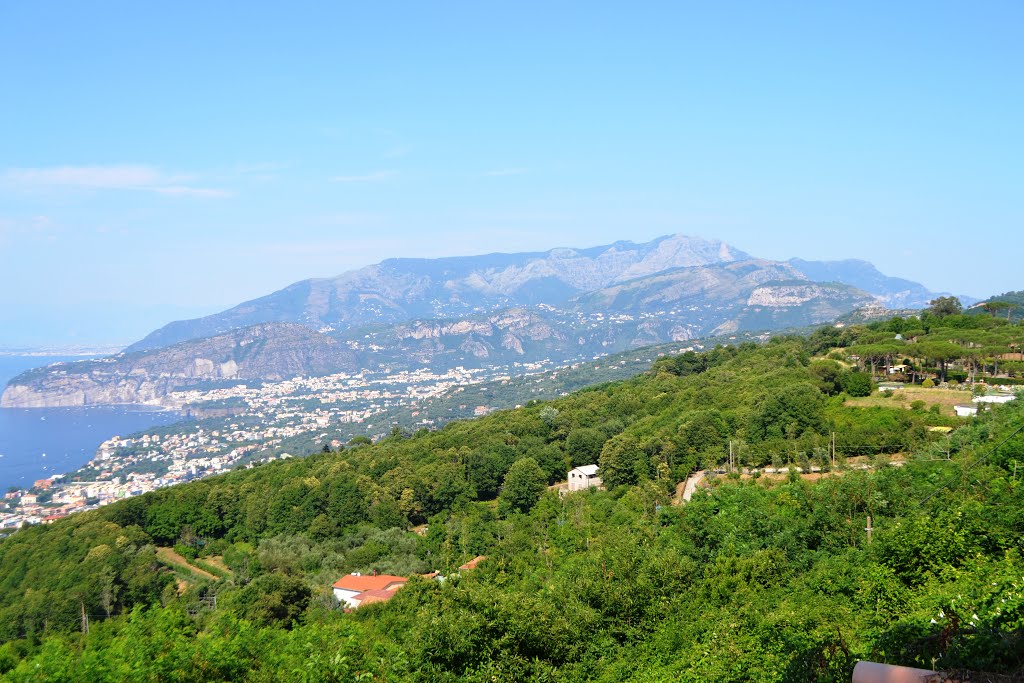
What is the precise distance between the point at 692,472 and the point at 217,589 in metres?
19.1

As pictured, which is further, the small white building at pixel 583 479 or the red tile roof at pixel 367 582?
the small white building at pixel 583 479

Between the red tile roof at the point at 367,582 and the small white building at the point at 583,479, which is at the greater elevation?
the small white building at the point at 583,479

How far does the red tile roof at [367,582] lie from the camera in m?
25.0

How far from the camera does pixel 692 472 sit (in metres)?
30.9

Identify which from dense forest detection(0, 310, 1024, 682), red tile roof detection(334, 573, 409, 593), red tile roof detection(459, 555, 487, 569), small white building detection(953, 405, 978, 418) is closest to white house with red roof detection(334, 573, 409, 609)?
red tile roof detection(334, 573, 409, 593)

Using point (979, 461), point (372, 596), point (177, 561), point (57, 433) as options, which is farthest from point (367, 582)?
point (57, 433)

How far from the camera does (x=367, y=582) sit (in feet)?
84.4

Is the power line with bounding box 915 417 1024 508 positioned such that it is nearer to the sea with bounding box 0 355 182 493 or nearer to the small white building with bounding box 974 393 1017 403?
the small white building with bounding box 974 393 1017 403

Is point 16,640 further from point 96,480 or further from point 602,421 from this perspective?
point 96,480

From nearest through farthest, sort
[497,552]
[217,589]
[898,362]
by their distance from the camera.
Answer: [497,552] < [217,589] < [898,362]

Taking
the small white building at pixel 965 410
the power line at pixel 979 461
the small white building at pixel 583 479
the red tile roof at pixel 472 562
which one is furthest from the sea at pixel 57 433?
the power line at pixel 979 461

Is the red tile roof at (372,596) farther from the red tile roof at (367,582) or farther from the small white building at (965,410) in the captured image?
the small white building at (965,410)

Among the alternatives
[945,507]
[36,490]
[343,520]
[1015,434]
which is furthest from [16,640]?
[36,490]

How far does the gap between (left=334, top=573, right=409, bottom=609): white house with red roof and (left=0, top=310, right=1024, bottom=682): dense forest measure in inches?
28.7
